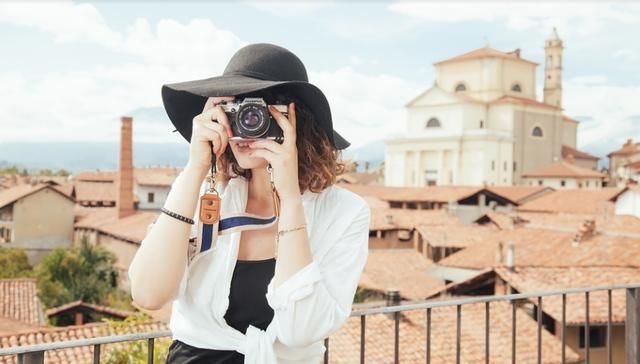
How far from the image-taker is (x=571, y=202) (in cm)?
2998

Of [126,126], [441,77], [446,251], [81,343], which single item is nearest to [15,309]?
[446,251]

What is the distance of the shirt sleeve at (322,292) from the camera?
145 centimetres

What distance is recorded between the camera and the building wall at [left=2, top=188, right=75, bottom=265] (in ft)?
102

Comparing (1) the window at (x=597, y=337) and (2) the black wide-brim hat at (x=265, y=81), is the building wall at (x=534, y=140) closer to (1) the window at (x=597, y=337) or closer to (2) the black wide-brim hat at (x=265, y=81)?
(1) the window at (x=597, y=337)

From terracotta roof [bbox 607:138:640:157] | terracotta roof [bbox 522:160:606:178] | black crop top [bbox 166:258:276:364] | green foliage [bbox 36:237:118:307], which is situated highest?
terracotta roof [bbox 607:138:640:157]

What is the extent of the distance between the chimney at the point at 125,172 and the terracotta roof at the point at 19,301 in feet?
56.0

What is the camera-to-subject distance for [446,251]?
23.8m

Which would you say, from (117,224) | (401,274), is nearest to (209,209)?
(401,274)

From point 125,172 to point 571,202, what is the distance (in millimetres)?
23123

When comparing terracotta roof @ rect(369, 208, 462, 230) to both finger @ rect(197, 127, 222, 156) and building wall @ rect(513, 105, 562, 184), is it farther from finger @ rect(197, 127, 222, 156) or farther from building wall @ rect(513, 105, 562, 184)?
finger @ rect(197, 127, 222, 156)

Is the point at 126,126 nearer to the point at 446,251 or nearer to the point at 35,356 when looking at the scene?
the point at 446,251

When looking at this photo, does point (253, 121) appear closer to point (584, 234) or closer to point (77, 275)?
point (584, 234)

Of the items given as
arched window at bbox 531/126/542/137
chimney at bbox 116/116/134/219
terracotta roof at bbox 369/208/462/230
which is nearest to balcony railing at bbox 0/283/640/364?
terracotta roof at bbox 369/208/462/230

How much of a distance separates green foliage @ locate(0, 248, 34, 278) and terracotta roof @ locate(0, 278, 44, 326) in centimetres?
837
